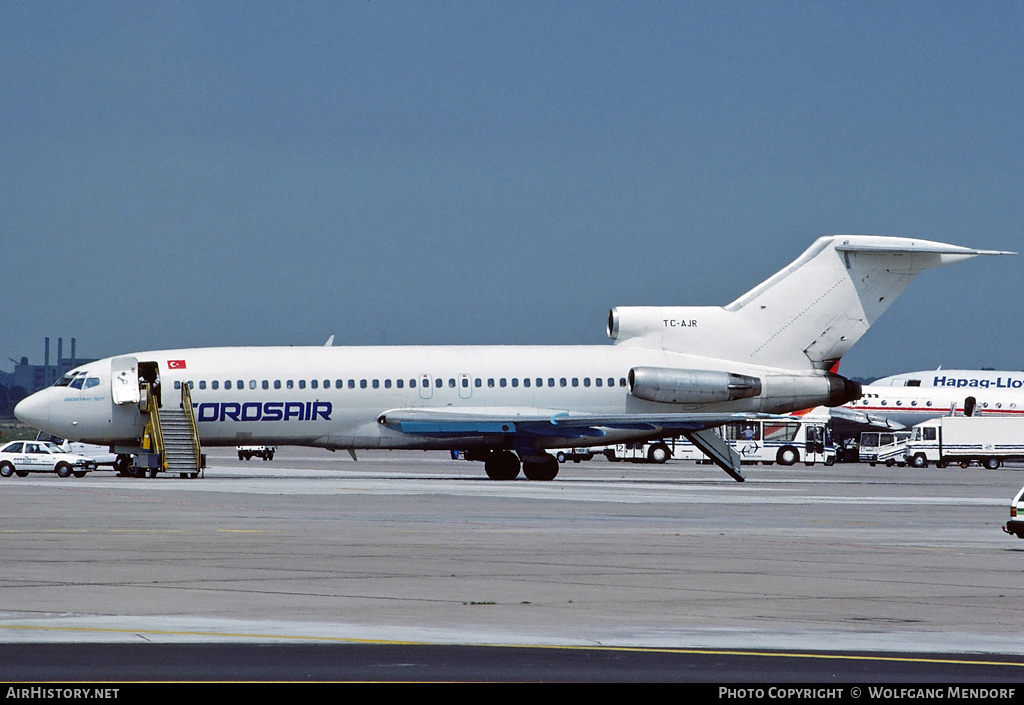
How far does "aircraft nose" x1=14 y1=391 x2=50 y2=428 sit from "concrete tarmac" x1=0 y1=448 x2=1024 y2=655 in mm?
15416

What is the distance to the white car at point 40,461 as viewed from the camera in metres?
57.6

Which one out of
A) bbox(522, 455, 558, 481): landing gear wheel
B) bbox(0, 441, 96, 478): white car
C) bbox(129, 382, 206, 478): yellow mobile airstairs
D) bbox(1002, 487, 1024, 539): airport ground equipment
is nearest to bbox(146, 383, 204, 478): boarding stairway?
bbox(129, 382, 206, 478): yellow mobile airstairs

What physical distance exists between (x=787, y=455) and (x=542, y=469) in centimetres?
3905

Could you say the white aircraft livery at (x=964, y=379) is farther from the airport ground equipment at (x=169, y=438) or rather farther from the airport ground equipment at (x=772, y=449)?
the airport ground equipment at (x=169, y=438)

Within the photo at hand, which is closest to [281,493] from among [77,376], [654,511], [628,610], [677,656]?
[654,511]

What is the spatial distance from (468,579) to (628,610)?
311 centimetres

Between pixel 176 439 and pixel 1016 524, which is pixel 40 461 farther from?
pixel 1016 524

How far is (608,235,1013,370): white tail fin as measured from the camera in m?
50.7

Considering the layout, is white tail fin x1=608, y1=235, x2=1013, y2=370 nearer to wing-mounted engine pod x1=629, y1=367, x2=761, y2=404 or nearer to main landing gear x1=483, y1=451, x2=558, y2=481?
wing-mounted engine pod x1=629, y1=367, x2=761, y2=404

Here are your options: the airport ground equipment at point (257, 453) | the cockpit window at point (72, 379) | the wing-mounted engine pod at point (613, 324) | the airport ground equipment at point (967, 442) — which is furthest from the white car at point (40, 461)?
the airport ground equipment at point (967, 442)

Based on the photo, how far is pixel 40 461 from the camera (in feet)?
192

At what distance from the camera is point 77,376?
163ft

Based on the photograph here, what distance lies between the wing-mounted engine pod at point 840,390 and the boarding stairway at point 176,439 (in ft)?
68.5
